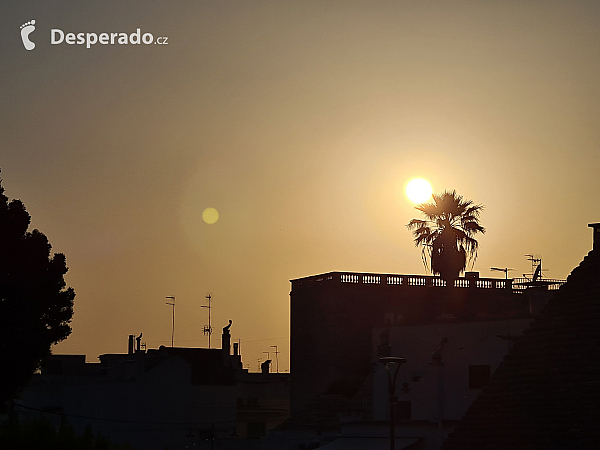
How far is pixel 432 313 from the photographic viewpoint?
55281mm

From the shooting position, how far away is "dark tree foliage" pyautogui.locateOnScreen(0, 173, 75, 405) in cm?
3297

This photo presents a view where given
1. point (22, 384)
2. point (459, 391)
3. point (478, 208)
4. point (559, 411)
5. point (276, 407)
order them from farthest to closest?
1. point (276, 407)
2. point (478, 208)
3. point (459, 391)
4. point (22, 384)
5. point (559, 411)

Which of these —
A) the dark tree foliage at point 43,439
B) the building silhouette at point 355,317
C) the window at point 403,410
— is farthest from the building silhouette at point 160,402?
the dark tree foliage at point 43,439

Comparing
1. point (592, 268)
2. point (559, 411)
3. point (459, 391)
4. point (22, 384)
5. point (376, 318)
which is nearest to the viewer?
point (559, 411)

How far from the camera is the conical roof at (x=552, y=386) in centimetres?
1402

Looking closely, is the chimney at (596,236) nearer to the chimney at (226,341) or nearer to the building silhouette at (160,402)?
the building silhouette at (160,402)

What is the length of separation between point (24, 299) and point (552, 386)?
23719 mm

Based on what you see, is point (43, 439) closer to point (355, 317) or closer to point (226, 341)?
point (355, 317)

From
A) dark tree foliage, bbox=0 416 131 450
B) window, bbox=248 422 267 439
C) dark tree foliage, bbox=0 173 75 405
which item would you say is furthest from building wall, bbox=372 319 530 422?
dark tree foliage, bbox=0 416 131 450

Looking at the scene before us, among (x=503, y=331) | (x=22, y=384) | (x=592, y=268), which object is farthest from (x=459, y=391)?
(x=592, y=268)

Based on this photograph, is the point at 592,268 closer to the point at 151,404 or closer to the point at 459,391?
the point at 459,391

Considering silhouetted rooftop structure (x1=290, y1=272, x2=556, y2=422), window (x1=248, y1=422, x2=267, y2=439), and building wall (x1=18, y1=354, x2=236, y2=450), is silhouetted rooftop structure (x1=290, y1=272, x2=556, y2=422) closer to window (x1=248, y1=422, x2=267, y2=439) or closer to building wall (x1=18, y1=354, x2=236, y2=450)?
building wall (x1=18, y1=354, x2=236, y2=450)

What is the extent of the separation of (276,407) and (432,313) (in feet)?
71.7

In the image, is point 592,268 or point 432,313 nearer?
point 592,268
